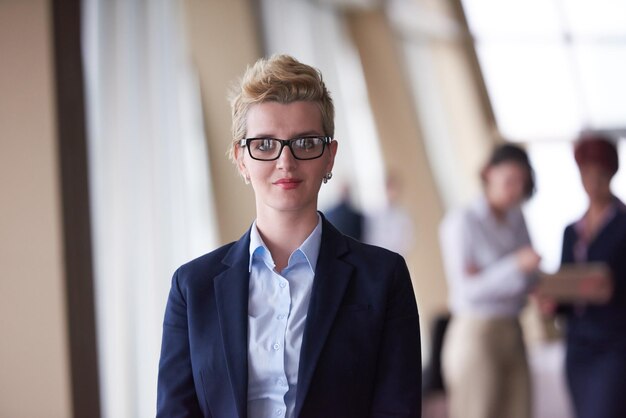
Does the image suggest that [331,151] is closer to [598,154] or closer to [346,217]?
[598,154]

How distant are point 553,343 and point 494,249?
271 inches

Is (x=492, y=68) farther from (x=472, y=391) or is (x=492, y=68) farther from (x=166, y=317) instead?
(x=166, y=317)

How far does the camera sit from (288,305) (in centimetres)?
114

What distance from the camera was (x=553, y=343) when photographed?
9828 mm

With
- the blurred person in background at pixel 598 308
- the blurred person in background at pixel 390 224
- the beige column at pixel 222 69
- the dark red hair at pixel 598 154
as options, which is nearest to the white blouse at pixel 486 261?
the blurred person in background at pixel 598 308

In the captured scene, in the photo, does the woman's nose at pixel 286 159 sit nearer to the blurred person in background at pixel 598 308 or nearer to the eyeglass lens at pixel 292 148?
the eyeglass lens at pixel 292 148

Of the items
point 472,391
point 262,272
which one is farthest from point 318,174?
point 472,391

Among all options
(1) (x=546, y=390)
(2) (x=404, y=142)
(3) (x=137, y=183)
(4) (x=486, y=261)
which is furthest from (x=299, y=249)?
(2) (x=404, y=142)

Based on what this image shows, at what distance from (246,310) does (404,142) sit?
773 cm

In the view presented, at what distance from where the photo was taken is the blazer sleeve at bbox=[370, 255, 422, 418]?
3.77 ft

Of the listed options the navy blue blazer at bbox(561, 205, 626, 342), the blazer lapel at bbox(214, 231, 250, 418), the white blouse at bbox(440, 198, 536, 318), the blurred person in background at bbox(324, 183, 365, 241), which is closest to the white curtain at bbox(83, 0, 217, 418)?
the white blouse at bbox(440, 198, 536, 318)

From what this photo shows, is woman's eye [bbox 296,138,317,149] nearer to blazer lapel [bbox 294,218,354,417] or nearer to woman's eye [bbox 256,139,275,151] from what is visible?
woman's eye [bbox 256,139,275,151]

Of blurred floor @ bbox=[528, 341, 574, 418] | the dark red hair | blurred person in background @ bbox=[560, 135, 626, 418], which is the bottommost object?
blurred floor @ bbox=[528, 341, 574, 418]

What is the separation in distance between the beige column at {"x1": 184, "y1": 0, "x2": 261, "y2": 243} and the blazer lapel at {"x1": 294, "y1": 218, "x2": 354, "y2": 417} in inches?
42.5
